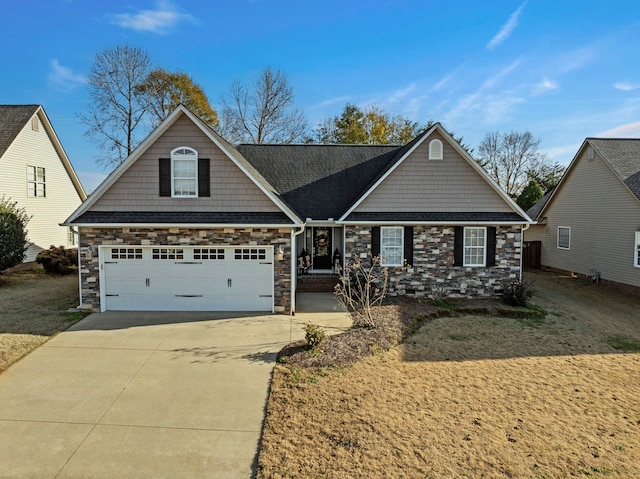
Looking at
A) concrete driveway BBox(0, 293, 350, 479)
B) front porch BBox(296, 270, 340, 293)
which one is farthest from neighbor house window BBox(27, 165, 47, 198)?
front porch BBox(296, 270, 340, 293)

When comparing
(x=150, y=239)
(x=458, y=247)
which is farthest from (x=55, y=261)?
(x=458, y=247)

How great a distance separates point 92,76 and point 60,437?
28587 mm

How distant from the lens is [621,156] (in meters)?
17.8

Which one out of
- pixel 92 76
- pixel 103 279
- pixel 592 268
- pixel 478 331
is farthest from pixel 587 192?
pixel 92 76

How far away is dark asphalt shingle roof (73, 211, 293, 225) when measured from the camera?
11.8 m

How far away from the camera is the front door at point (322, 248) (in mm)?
16547

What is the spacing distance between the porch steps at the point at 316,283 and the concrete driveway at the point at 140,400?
4.59 meters

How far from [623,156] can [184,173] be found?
61.9ft

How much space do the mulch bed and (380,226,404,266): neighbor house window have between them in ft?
4.55

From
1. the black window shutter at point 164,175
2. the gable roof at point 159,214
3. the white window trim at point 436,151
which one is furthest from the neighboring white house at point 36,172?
the white window trim at point 436,151

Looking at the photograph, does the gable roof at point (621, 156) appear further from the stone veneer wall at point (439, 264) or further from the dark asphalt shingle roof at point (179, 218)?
the dark asphalt shingle roof at point (179, 218)

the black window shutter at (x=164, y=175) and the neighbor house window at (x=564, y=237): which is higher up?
the black window shutter at (x=164, y=175)

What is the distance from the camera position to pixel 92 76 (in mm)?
27297

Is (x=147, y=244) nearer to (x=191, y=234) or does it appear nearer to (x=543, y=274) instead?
(x=191, y=234)
